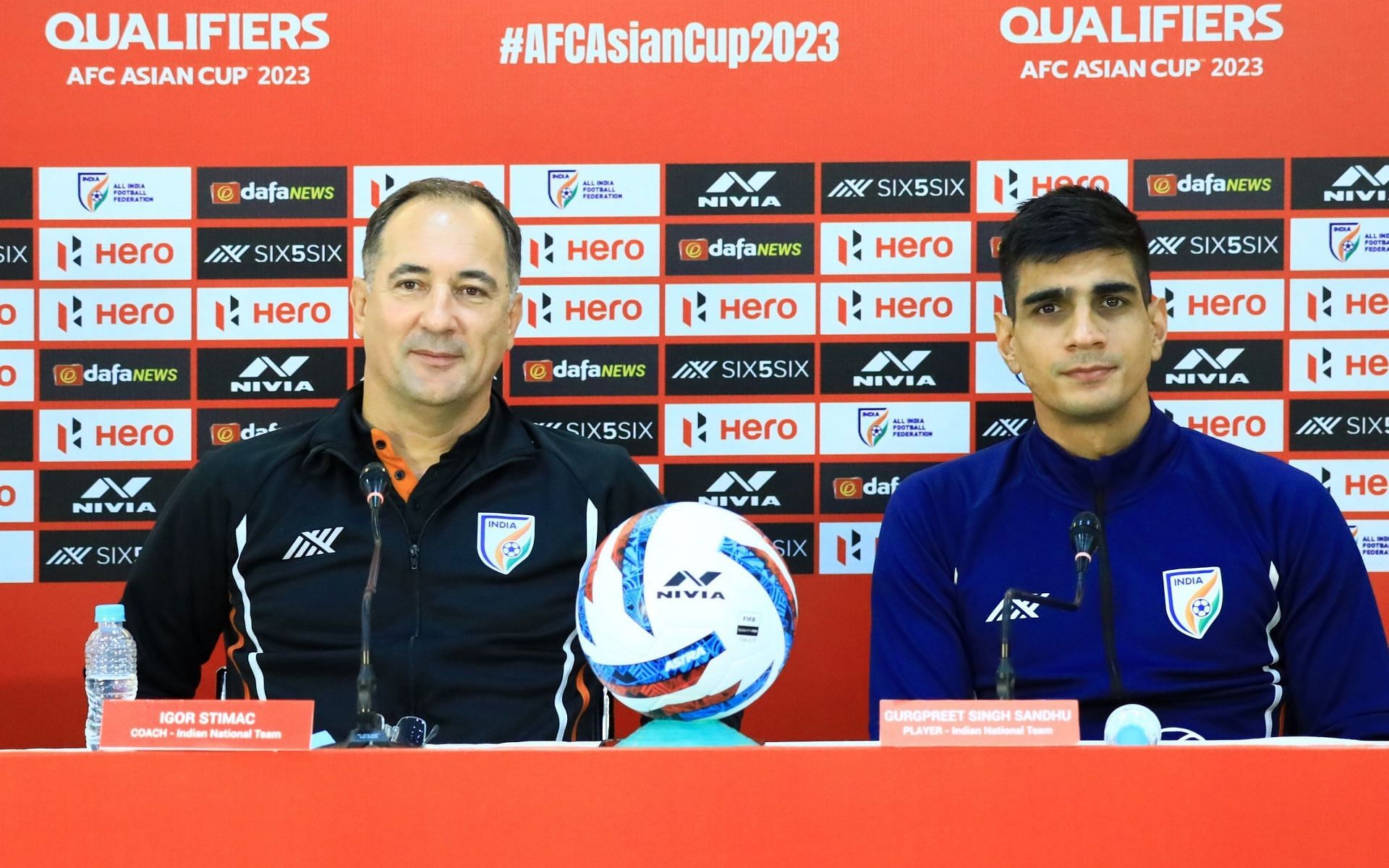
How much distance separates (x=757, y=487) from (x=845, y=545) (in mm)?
239

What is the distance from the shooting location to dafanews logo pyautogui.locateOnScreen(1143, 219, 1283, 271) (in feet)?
10.1

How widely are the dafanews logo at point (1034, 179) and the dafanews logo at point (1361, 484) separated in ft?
2.49

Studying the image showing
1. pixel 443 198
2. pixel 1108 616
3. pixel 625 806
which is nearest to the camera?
pixel 625 806

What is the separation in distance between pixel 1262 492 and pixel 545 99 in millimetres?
1713

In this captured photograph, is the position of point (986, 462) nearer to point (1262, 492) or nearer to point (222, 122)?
point (1262, 492)

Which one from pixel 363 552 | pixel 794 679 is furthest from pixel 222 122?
pixel 794 679

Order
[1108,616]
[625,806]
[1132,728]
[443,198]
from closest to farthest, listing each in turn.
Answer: [625,806] < [1132,728] < [1108,616] < [443,198]

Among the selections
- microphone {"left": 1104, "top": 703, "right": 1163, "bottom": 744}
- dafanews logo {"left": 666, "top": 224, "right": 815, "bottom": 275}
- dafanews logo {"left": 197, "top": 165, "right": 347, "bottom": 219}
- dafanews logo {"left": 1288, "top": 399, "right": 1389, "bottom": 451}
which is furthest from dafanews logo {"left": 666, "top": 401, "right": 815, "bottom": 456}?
microphone {"left": 1104, "top": 703, "right": 1163, "bottom": 744}

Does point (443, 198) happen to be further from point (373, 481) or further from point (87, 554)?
point (87, 554)

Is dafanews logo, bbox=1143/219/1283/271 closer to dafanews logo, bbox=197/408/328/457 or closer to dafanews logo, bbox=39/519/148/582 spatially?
dafanews logo, bbox=197/408/328/457

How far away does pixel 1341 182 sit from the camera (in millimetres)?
3090

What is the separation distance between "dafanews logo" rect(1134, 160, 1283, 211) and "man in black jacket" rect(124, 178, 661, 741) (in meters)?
1.32

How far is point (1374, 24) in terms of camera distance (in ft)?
10.0

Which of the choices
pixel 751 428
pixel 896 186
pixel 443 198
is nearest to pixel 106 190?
pixel 443 198
